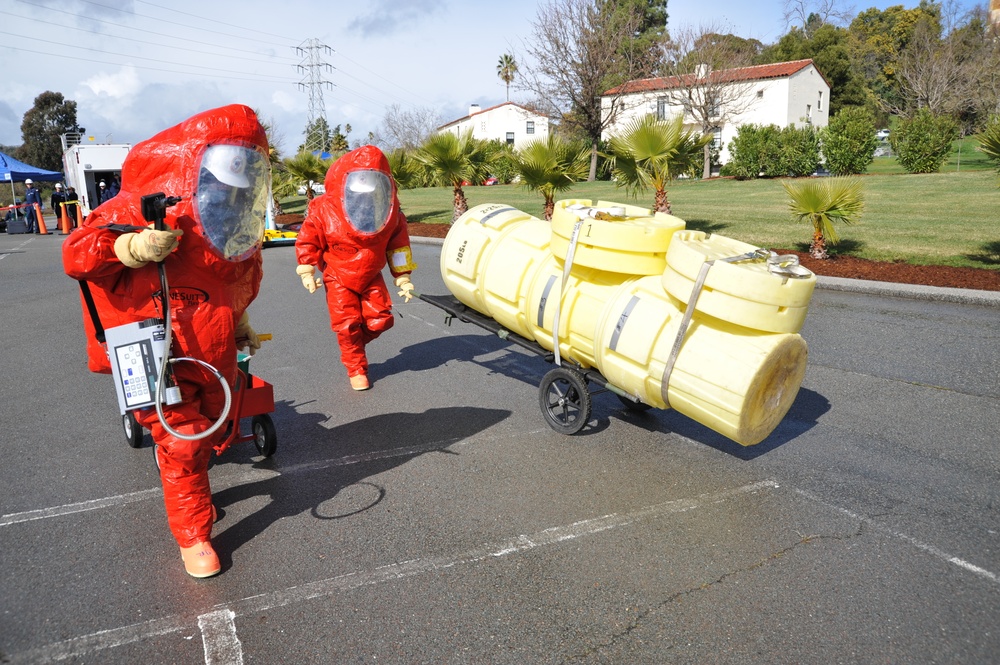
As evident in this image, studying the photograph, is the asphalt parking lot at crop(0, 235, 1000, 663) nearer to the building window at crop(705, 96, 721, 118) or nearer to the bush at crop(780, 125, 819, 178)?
the bush at crop(780, 125, 819, 178)

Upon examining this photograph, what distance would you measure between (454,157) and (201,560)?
14140 mm

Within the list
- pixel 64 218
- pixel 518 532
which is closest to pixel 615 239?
pixel 518 532

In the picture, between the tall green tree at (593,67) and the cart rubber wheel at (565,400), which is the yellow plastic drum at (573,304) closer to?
the cart rubber wheel at (565,400)

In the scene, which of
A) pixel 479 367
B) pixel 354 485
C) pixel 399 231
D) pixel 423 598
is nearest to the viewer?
pixel 423 598

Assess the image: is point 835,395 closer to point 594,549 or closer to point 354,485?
point 594,549

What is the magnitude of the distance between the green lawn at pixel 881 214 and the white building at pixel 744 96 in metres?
8.23

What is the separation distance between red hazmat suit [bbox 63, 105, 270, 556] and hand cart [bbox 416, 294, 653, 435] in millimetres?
2395

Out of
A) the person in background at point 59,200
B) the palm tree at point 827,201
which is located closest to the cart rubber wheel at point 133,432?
the palm tree at point 827,201

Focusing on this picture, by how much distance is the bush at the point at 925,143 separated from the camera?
2697 cm

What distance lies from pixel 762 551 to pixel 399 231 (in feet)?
13.7

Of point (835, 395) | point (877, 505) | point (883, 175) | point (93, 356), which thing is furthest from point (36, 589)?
point (883, 175)

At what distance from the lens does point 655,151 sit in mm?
13633

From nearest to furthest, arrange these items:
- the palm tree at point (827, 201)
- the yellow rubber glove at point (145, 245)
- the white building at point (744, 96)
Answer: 1. the yellow rubber glove at point (145, 245)
2. the palm tree at point (827, 201)
3. the white building at point (744, 96)

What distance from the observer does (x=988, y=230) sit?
1476 centimetres
